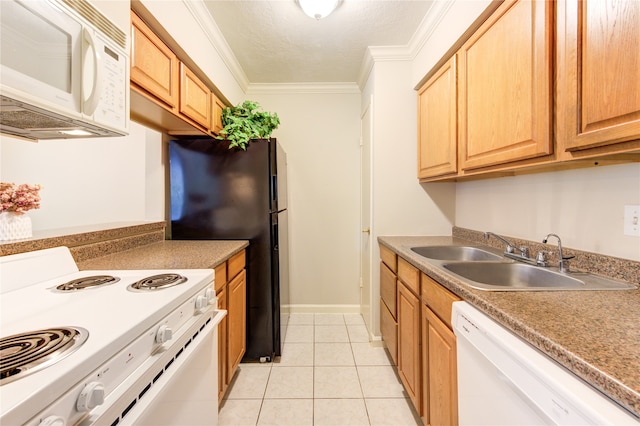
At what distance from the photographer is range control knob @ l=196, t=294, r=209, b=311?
3.41 feet

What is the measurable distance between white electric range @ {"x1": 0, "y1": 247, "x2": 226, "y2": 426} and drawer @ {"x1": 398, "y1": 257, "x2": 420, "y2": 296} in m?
1.00

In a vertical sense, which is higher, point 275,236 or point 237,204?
point 237,204

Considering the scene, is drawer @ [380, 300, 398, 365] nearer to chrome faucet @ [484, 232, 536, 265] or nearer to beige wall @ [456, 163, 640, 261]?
chrome faucet @ [484, 232, 536, 265]

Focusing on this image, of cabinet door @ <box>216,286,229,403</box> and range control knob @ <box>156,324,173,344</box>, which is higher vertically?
range control knob @ <box>156,324,173,344</box>

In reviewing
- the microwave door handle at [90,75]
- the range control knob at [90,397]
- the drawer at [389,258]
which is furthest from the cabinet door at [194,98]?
the drawer at [389,258]

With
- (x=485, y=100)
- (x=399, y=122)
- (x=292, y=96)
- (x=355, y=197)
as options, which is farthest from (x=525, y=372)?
(x=292, y=96)

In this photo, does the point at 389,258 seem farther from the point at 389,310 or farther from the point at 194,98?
the point at 194,98

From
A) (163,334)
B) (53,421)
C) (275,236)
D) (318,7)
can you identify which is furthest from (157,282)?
(318,7)

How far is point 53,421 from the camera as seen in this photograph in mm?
449

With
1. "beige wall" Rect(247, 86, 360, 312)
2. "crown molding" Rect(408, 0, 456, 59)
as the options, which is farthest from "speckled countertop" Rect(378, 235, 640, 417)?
"beige wall" Rect(247, 86, 360, 312)

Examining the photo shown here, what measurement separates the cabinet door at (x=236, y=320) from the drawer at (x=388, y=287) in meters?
1.04

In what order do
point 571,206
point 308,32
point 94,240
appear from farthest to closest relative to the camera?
point 308,32 → point 94,240 → point 571,206

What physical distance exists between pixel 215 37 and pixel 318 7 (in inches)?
30.9

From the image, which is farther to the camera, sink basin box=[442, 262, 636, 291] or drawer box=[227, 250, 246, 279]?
drawer box=[227, 250, 246, 279]
